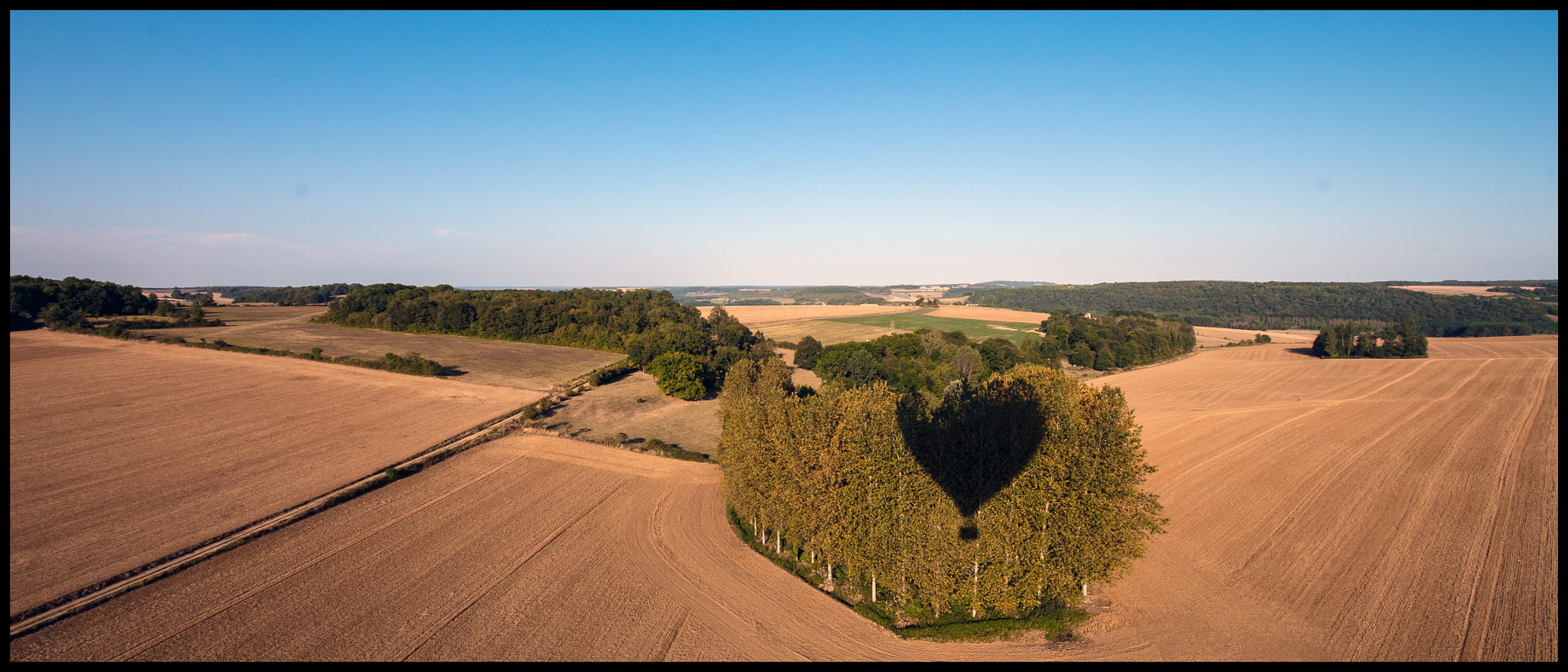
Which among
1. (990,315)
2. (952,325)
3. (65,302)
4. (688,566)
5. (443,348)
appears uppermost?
(65,302)

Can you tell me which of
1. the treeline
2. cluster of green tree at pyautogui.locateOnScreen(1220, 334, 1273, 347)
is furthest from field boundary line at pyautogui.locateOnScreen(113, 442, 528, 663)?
cluster of green tree at pyautogui.locateOnScreen(1220, 334, 1273, 347)

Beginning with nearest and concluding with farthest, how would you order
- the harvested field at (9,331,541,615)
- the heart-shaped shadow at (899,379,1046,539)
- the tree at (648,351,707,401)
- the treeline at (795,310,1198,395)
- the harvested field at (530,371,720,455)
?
1. the heart-shaped shadow at (899,379,1046,539)
2. the harvested field at (9,331,541,615)
3. the harvested field at (530,371,720,455)
4. the tree at (648,351,707,401)
5. the treeline at (795,310,1198,395)

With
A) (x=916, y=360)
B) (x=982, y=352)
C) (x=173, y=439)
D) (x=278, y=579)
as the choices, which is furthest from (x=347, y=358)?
(x=982, y=352)

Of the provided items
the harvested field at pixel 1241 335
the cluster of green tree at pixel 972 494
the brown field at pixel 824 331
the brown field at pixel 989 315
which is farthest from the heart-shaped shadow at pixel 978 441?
the brown field at pixel 989 315

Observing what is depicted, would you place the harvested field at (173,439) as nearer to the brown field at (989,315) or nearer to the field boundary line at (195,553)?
the field boundary line at (195,553)

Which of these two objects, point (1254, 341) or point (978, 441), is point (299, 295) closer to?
→ point (978, 441)

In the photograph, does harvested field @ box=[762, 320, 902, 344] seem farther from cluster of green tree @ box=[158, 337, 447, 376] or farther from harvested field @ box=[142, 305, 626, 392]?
cluster of green tree @ box=[158, 337, 447, 376]

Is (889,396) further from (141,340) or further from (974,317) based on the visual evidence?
(974,317)
